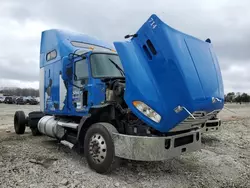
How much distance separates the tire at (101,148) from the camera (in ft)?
16.5

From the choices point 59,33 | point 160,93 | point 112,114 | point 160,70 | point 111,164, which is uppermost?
point 59,33

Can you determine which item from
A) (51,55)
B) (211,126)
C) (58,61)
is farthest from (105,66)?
(211,126)

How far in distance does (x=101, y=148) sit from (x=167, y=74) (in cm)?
193

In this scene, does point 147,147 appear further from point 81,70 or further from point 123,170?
point 81,70

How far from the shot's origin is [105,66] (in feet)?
20.4

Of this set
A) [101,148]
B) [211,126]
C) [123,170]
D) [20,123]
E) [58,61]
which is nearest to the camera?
[101,148]

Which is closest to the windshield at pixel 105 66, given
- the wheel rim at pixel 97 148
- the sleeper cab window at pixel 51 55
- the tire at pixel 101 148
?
the tire at pixel 101 148

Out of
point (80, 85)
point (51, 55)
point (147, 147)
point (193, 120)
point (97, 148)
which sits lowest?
point (97, 148)

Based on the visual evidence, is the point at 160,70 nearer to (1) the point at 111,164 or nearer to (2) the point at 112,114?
(2) the point at 112,114

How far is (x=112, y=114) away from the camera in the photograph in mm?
5543

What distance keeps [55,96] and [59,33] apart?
6.44 feet

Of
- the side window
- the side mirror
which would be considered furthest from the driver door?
the side mirror

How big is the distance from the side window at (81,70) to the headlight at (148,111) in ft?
6.81

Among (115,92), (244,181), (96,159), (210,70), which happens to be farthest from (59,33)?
(244,181)
